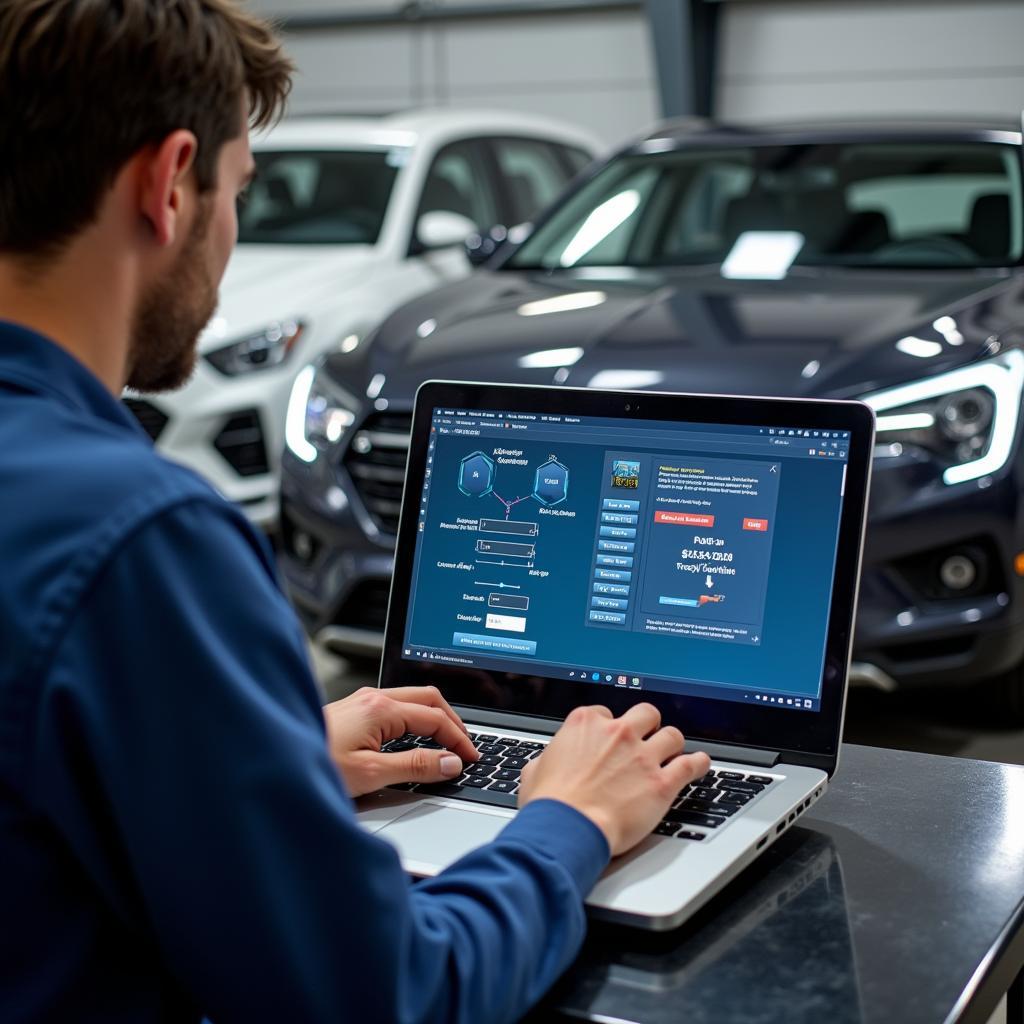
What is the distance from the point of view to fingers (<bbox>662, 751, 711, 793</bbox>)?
1.21 meters

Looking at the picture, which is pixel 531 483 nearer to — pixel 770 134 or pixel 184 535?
pixel 184 535

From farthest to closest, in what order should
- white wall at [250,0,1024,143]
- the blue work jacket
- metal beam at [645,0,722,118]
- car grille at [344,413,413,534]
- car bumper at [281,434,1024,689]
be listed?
metal beam at [645,0,722,118], white wall at [250,0,1024,143], car grille at [344,413,413,534], car bumper at [281,434,1024,689], the blue work jacket

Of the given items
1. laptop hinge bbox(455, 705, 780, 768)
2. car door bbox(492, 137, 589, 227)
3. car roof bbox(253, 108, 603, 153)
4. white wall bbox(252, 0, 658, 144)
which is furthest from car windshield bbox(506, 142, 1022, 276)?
white wall bbox(252, 0, 658, 144)

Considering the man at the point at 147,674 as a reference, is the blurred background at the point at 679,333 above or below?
below

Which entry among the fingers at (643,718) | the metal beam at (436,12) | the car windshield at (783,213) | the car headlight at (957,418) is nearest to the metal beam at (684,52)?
the metal beam at (436,12)

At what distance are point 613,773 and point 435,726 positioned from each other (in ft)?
0.86

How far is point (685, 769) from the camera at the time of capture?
1221mm

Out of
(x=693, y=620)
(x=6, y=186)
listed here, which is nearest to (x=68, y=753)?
(x=6, y=186)

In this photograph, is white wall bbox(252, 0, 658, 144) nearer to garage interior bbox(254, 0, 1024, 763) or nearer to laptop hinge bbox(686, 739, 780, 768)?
garage interior bbox(254, 0, 1024, 763)

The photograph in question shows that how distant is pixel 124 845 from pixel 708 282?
10.3 ft

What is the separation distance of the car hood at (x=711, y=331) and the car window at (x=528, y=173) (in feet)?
8.01

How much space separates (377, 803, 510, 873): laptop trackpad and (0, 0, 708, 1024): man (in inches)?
7.7

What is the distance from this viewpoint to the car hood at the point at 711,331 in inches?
123

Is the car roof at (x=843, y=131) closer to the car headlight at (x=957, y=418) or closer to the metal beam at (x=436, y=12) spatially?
the car headlight at (x=957, y=418)
